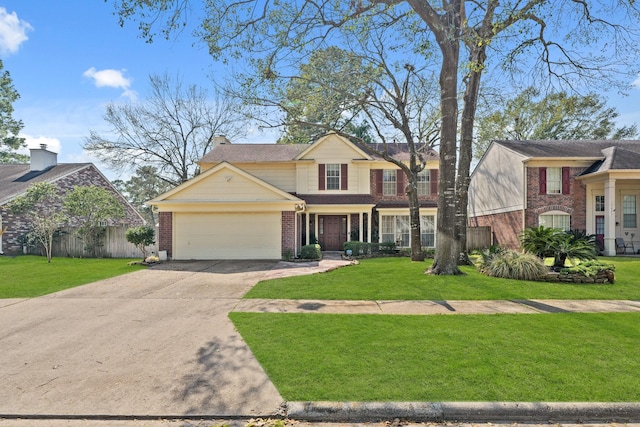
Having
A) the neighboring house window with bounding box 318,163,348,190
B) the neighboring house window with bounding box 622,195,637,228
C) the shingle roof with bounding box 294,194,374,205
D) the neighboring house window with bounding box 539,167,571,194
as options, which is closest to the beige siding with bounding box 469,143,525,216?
the neighboring house window with bounding box 539,167,571,194

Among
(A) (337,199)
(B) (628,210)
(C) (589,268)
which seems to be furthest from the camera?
(A) (337,199)

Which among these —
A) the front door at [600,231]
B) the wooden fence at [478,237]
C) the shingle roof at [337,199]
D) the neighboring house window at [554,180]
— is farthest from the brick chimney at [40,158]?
the front door at [600,231]

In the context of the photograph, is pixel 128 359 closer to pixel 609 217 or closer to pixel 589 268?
pixel 589 268

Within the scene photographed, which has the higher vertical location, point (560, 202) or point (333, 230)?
point (560, 202)

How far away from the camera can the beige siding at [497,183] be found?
18766 mm

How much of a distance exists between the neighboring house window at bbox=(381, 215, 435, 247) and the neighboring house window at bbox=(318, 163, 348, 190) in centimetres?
336

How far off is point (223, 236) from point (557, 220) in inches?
706

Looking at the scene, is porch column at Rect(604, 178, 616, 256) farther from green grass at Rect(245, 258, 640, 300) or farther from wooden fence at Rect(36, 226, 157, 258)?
wooden fence at Rect(36, 226, 157, 258)

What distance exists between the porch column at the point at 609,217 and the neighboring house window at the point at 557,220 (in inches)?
62.3

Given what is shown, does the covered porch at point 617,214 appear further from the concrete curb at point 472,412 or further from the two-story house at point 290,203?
the concrete curb at point 472,412

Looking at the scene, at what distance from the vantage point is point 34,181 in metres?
21.3

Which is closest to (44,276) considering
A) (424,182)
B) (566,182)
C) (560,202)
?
(424,182)

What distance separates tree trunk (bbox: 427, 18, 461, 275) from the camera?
10672mm

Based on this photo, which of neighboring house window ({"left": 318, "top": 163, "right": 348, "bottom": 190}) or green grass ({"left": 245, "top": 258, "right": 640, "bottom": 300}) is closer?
green grass ({"left": 245, "top": 258, "right": 640, "bottom": 300})
